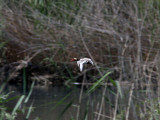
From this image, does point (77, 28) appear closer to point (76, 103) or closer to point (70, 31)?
point (70, 31)

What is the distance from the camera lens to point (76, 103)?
16.9 feet

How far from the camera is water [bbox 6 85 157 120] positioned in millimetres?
3252

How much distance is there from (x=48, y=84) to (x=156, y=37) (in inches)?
109

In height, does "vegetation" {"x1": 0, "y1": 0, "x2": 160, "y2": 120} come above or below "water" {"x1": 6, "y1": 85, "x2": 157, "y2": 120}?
above

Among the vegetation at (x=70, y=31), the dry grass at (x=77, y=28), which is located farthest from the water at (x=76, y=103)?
the dry grass at (x=77, y=28)

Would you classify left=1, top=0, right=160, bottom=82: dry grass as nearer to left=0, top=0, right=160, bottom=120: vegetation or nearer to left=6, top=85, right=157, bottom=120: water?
left=0, top=0, right=160, bottom=120: vegetation

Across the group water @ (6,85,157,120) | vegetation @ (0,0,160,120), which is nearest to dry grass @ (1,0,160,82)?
vegetation @ (0,0,160,120)

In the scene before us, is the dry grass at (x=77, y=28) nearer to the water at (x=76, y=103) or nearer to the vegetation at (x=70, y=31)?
the vegetation at (x=70, y=31)

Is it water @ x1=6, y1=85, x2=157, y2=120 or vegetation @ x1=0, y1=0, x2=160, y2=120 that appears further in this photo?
vegetation @ x1=0, y1=0, x2=160, y2=120

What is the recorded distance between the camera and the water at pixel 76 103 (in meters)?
3.25

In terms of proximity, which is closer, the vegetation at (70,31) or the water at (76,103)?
the water at (76,103)

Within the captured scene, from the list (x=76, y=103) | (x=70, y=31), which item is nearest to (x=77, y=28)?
(x=70, y=31)

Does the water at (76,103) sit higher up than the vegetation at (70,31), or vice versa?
the vegetation at (70,31)

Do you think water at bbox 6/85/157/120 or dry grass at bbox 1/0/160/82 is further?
dry grass at bbox 1/0/160/82
